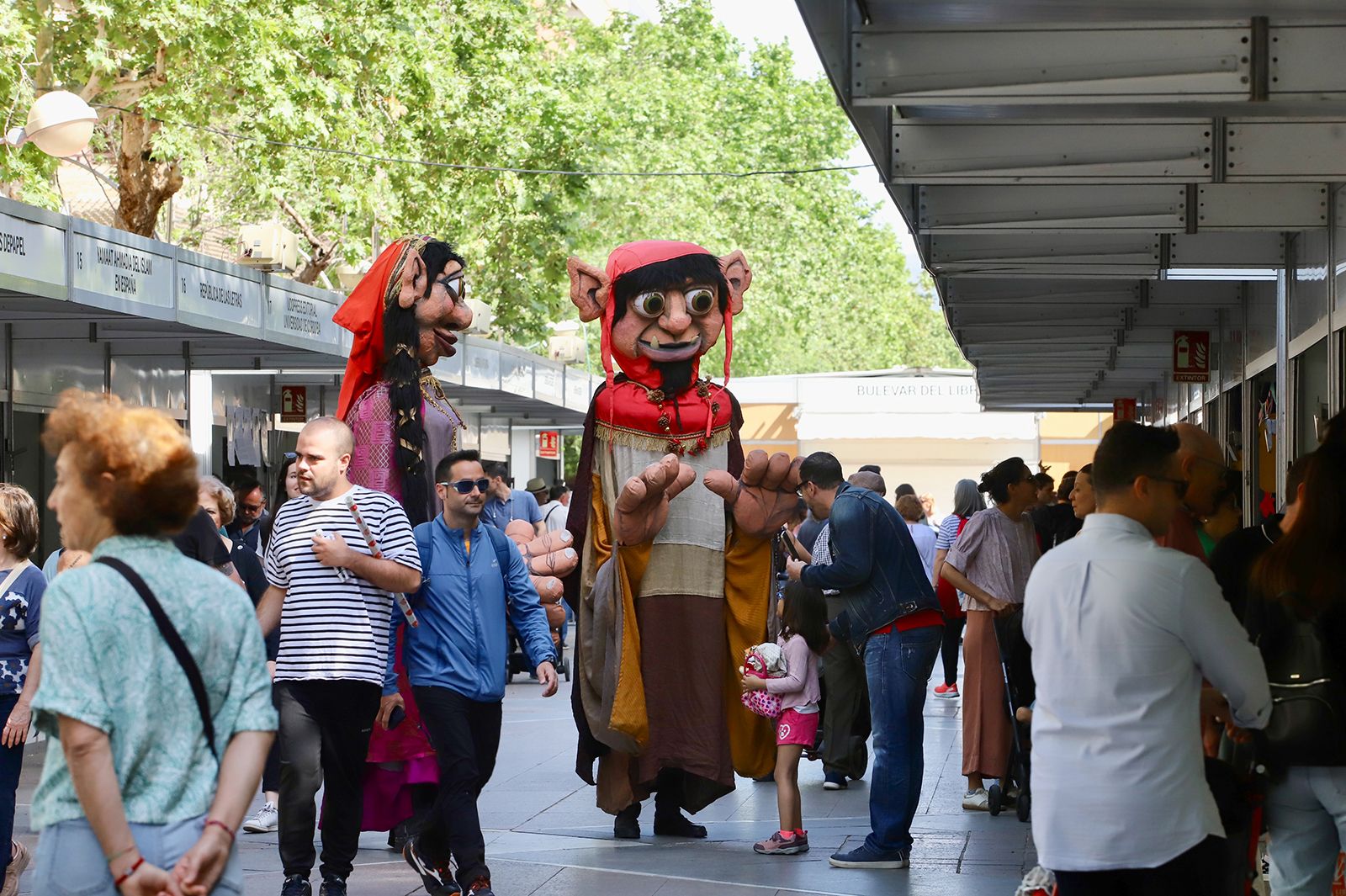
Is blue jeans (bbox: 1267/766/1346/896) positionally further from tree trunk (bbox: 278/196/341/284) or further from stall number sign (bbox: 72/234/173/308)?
tree trunk (bbox: 278/196/341/284)

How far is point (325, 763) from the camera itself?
21.8ft

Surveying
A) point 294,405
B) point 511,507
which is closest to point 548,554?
point 511,507

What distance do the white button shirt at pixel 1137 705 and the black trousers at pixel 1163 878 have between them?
4 centimetres

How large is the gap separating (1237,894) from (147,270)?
1017 cm

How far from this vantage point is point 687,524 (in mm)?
8797

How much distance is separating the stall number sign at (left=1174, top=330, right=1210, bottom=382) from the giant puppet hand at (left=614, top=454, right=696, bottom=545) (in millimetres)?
8294

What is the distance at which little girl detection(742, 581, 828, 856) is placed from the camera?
8.36 metres

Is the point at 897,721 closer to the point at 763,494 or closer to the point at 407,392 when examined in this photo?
the point at 763,494

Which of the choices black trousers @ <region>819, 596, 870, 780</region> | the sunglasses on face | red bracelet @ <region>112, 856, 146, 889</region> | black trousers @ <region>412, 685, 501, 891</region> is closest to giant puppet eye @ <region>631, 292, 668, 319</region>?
the sunglasses on face

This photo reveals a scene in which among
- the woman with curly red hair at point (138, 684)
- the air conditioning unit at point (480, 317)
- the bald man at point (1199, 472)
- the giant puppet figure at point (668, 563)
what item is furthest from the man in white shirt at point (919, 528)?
the woman with curly red hair at point (138, 684)

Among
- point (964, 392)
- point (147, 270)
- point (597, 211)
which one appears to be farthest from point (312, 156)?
point (964, 392)

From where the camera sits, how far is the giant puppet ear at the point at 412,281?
859cm

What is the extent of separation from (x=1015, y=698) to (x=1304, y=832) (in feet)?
14.5

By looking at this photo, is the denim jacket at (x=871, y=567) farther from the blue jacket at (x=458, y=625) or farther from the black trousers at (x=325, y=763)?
the black trousers at (x=325, y=763)
